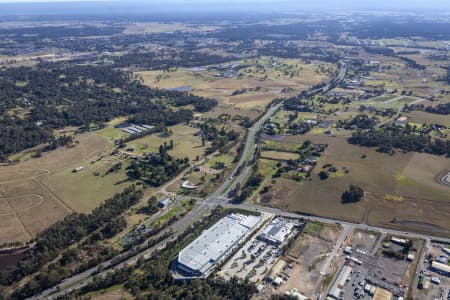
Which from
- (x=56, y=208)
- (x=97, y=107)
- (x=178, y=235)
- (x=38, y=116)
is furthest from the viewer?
(x=97, y=107)

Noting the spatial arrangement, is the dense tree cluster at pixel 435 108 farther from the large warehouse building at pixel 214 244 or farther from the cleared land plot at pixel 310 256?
the large warehouse building at pixel 214 244

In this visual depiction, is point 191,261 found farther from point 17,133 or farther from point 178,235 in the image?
point 17,133

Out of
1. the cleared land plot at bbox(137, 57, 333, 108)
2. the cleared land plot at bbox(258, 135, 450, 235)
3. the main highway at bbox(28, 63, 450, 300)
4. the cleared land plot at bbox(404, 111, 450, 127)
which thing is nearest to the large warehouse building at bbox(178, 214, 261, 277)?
the main highway at bbox(28, 63, 450, 300)

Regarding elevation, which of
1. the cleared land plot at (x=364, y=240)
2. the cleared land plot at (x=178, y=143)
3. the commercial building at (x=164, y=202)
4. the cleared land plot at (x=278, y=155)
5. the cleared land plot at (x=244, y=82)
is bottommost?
the commercial building at (x=164, y=202)

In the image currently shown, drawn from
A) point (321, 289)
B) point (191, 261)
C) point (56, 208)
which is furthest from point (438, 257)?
point (56, 208)

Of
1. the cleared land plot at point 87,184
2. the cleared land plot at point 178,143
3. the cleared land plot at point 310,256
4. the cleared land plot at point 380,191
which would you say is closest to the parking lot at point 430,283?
the cleared land plot at point 380,191
